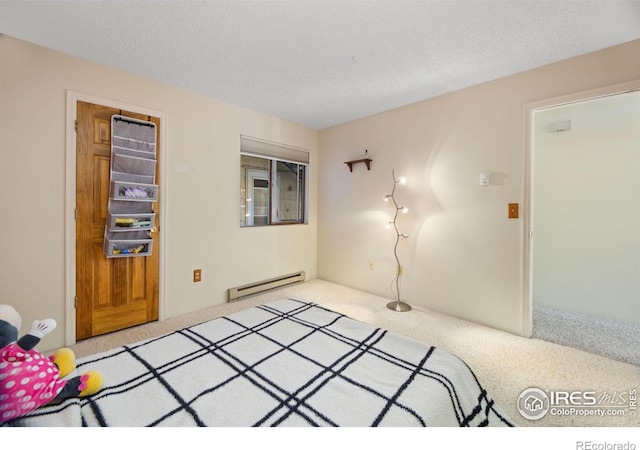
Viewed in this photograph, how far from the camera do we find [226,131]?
10.1 feet

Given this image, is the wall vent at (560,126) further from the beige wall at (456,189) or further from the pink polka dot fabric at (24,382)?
the pink polka dot fabric at (24,382)

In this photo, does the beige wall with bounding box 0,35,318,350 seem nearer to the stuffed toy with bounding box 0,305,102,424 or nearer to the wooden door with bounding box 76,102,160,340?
the wooden door with bounding box 76,102,160,340

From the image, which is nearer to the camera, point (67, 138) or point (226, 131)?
point (67, 138)

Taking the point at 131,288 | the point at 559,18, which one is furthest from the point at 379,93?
the point at 131,288

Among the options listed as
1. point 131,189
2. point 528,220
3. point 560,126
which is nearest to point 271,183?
point 131,189

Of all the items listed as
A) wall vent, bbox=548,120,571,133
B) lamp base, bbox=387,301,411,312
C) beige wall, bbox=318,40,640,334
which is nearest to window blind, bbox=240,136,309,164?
beige wall, bbox=318,40,640,334

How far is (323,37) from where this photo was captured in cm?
189

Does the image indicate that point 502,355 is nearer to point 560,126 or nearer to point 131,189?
point 560,126

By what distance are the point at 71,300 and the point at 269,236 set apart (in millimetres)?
1989

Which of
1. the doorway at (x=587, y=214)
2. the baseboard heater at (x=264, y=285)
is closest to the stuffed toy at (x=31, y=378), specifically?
the baseboard heater at (x=264, y=285)

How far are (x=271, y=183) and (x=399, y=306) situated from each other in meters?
2.23

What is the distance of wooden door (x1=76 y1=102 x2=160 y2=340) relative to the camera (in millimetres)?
2209

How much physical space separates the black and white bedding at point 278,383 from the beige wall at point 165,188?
4.71 ft

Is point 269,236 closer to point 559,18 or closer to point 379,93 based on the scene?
point 379,93
